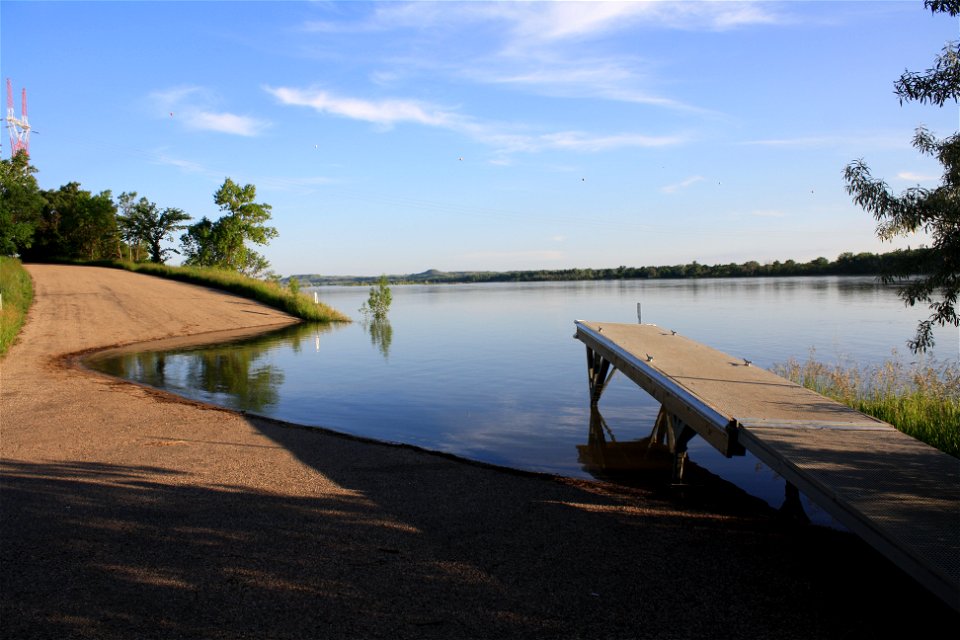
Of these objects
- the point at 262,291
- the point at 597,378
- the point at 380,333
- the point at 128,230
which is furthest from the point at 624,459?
the point at 128,230

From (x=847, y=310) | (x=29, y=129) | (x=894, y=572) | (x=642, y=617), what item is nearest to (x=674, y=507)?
(x=894, y=572)

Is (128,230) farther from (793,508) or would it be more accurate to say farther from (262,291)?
(793,508)

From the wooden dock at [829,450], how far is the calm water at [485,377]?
3.85ft

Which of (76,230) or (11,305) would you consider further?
(76,230)

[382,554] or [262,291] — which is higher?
[262,291]

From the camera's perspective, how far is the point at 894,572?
5.48 meters

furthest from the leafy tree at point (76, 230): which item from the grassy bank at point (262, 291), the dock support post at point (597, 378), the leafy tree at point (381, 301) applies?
the dock support post at point (597, 378)

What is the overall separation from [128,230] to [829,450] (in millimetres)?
82761

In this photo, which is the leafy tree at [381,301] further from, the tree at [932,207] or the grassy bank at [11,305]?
the tree at [932,207]

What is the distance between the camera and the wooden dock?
4.45m

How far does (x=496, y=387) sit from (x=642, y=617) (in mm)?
12260

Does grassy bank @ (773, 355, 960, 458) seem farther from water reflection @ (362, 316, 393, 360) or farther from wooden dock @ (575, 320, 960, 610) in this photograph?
water reflection @ (362, 316, 393, 360)

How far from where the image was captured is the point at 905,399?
11148mm

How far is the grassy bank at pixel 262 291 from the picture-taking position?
135ft
